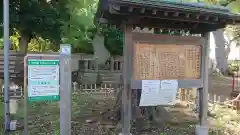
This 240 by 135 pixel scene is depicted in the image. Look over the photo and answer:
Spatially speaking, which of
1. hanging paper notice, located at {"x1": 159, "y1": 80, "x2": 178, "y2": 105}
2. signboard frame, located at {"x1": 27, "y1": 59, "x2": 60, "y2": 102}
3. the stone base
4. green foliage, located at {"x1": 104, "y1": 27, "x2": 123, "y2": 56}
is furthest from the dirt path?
signboard frame, located at {"x1": 27, "y1": 59, "x2": 60, "y2": 102}

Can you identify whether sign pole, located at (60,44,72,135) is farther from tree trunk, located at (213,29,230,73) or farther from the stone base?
tree trunk, located at (213,29,230,73)

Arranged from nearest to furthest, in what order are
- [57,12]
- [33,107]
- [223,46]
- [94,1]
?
1. [33,107]
2. [57,12]
3. [94,1]
4. [223,46]

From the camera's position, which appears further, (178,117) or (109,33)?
(109,33)

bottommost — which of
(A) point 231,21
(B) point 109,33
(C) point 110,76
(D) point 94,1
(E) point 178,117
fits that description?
(E) point 178,117

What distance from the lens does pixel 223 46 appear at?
28438mm

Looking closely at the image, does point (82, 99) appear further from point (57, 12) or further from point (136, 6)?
point (136, 6)

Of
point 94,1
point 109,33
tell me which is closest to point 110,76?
point 109,33

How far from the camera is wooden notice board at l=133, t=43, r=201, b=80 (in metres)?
6.39

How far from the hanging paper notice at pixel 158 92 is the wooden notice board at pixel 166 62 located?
13 cm

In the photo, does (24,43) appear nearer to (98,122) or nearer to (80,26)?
(80,26)

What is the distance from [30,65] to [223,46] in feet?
85.8

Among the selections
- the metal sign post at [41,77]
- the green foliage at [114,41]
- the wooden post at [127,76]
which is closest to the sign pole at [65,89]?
the metal sign post at [41,77]

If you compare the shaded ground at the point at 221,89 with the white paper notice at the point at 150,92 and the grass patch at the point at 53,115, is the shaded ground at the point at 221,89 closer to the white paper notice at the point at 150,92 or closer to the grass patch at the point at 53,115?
the grass patch at the point at 53,115

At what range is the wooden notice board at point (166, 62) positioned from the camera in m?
6.39
